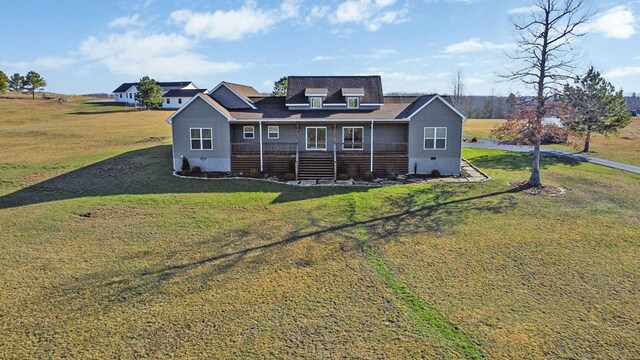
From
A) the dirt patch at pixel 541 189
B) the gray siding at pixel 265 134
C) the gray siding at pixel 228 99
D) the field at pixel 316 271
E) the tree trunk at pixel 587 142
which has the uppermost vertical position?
the gray siding at pixel 228 99

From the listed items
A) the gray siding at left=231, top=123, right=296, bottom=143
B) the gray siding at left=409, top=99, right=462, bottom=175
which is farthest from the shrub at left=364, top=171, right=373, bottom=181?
the gray siding at left=231, top=123, right=296, bottom=143

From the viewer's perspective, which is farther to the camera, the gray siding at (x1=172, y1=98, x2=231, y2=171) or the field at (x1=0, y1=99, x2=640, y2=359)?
the gray siding at (x1=172, y1=98, x2=231, y2=171)

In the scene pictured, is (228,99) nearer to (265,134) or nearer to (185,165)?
(265,134)

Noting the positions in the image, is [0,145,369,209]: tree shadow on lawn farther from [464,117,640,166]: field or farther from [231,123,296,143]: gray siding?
[464,117,640,166]: field

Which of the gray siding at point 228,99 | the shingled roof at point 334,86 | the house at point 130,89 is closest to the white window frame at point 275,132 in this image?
the shingled roof at point 334,86

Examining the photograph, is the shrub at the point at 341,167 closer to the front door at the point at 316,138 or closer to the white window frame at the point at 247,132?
the front door at the point at 316,138

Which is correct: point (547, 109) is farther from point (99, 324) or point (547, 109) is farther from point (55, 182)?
point (55, 182)
